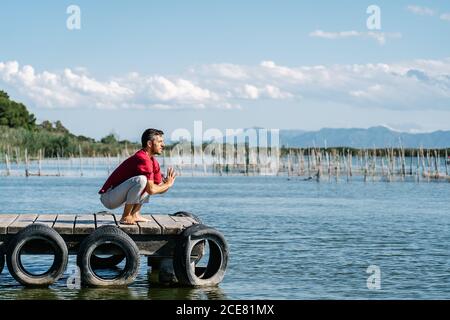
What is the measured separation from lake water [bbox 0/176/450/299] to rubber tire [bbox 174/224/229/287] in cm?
18

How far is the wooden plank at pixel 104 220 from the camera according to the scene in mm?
15070

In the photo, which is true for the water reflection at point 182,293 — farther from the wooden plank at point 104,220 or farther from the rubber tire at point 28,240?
the rubber tire at point 28,240

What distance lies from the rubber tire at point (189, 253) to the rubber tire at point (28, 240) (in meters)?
1.77

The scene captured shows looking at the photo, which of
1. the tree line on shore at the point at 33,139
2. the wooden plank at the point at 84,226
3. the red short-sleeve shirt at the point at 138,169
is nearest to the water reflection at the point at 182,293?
the wooden plank at the point at 84,226

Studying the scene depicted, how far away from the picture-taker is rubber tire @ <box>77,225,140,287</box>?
1448 cm

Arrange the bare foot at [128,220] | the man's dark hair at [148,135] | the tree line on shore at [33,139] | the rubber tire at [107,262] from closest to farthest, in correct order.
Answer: the bare foot at [128,220]
the man's dark hair at [148,135]
the rubber tire at [107,262]
the tree line on shore at [33,139]

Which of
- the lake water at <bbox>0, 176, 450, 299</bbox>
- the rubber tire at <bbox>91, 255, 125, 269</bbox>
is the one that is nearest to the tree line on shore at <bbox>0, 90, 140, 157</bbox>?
the lake water at <bbox>0, 176, 450, 299</bbox>

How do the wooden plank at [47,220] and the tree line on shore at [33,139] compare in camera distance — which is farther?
the tree line on shore at [33,139]

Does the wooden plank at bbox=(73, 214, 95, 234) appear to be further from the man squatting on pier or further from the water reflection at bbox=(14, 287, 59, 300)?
the water reflection at bbox=(14, 287, 59, 300)

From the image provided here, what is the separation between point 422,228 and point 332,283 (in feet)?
53.3

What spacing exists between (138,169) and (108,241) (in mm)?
1263

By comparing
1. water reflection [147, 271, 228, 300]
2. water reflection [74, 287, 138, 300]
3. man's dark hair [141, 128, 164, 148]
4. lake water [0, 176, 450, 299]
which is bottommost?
lake water [0, 176, 450, 299]
